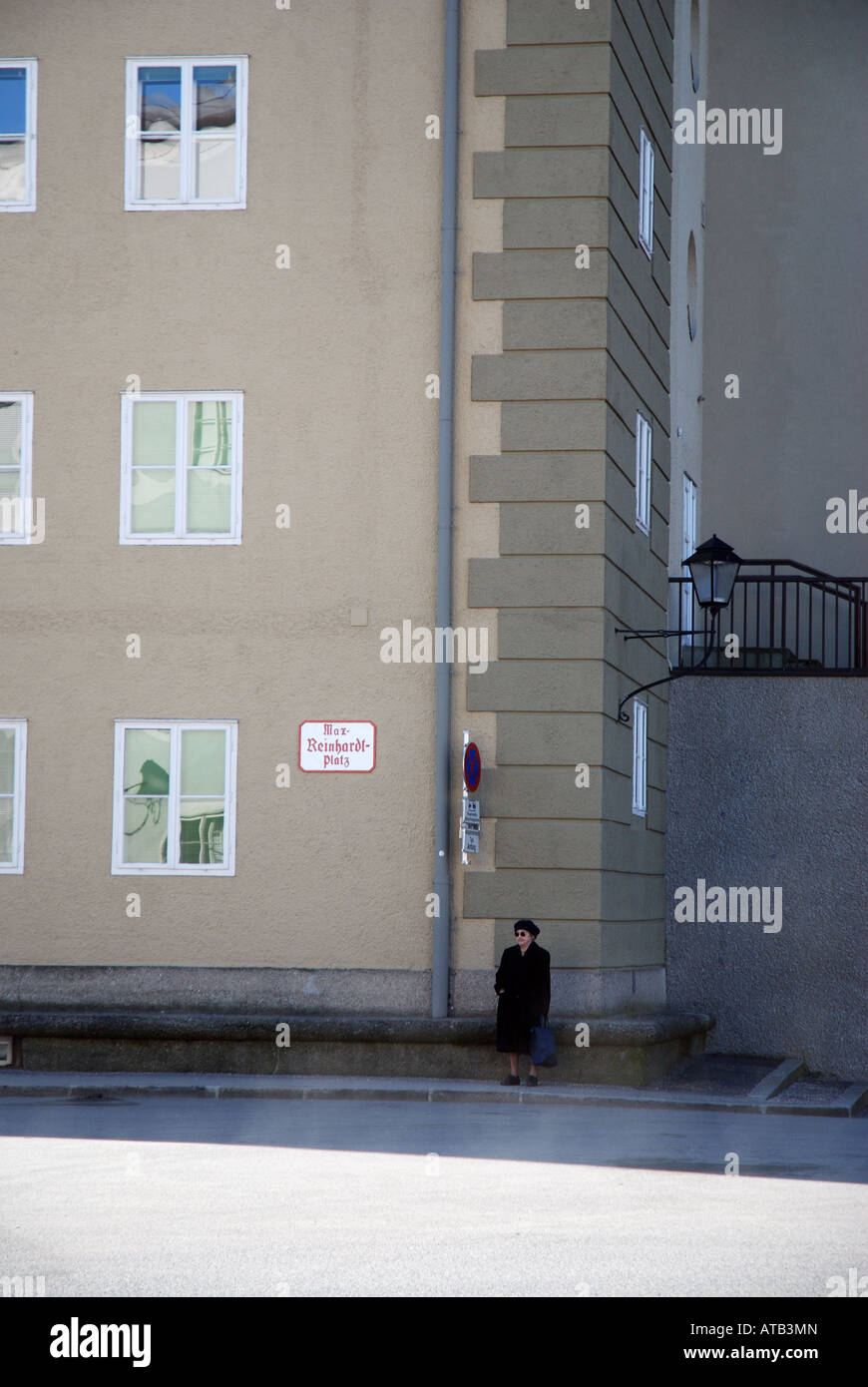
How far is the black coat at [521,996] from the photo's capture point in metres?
16.7

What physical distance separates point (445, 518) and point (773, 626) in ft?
21.8

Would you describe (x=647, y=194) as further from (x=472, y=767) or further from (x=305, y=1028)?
(x=305, y=1028)

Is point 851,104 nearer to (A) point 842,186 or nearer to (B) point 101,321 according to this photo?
(A) point 842,186

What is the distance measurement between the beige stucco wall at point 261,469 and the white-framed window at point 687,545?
534cm

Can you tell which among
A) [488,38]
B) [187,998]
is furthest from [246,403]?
[187,998]

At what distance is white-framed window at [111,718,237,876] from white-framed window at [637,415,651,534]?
4723 mm

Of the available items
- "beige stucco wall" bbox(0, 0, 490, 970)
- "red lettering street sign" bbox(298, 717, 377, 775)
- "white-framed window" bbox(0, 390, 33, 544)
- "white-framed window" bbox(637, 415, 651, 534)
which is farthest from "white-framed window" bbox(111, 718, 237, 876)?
"white-framed window" bbox(637, 415, 651, 534)

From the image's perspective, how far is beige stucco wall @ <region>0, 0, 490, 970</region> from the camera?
1789cm

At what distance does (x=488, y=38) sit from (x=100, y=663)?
6551 mm

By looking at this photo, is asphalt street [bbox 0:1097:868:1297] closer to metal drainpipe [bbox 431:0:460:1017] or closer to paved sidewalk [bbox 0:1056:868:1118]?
paved sidewalk [bbox 0:1056:868:1118]

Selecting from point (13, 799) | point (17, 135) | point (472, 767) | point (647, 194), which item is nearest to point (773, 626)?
point (647, 194)

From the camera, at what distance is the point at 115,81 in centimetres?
1859

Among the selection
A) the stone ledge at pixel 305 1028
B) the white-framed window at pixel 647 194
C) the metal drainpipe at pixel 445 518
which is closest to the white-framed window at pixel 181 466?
the metal drainpipe at pixel 445 518

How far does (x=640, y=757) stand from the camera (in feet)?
65.4
